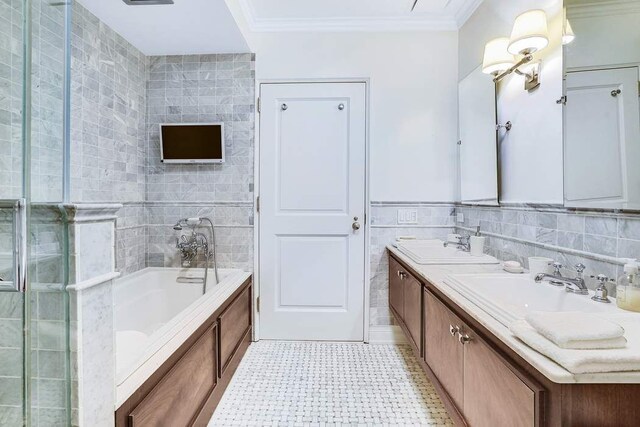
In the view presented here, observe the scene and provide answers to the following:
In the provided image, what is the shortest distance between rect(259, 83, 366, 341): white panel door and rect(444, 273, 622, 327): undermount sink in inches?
46.3

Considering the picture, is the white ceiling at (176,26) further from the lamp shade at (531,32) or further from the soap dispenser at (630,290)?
the soap dispenser at (630,290)

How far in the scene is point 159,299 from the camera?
2.40 m

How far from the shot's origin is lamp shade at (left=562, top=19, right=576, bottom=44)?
4.45 feet

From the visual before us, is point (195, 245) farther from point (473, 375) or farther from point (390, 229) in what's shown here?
point (473, 375)

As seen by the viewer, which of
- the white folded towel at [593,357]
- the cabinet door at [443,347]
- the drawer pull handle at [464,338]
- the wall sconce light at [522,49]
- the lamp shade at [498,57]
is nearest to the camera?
the white folded towel at [593,357]

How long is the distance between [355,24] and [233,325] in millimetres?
2366

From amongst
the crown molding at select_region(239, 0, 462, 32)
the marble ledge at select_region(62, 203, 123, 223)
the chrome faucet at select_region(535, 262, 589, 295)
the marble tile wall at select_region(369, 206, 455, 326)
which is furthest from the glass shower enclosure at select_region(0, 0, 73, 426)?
the marble tile wall at select_region(369, 206, 455, 326)

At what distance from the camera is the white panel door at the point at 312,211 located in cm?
251

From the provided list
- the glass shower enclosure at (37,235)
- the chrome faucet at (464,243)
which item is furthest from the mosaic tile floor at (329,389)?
the glass shower enclosure at (37,235)

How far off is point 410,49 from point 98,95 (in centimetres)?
223

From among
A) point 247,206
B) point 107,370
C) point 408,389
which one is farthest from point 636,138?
point 247,206

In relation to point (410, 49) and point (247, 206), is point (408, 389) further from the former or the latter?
point (410, 49)

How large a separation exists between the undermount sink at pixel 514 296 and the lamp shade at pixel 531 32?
1.09 meters

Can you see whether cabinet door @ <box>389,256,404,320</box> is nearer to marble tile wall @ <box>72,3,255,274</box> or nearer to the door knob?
the door knob
